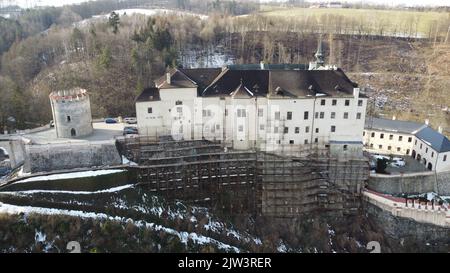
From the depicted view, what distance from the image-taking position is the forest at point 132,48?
53.1 metres

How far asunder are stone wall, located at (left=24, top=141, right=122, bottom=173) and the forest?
13069 mm

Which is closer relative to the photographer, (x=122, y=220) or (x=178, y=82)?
(x=122, y=220)

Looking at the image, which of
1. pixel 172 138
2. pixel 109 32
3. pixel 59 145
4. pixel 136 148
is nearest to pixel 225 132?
pixel 172 138

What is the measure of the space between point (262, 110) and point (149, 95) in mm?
11717

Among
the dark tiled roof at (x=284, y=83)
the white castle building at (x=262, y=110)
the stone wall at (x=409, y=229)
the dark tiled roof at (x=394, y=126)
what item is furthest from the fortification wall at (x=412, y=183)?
the dark tiled roof at (x=284, y=83)

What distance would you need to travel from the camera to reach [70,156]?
3544 cm

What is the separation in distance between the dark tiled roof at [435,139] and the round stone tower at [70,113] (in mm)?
36543

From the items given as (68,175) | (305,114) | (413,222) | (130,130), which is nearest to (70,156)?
(68,175)

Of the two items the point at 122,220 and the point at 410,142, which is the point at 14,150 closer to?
the point at 122,220

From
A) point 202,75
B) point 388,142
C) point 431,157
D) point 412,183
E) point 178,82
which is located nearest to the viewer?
point 178,82

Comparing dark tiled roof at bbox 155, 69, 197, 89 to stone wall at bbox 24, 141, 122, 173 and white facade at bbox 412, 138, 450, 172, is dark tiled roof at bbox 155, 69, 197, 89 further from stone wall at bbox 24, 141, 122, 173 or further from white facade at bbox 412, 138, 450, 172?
white facade at bbox 412, 138, 450, 172

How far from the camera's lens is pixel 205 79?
39.2 m

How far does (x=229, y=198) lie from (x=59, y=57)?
52011 mm

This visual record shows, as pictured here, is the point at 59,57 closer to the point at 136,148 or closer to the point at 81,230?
the point at 136,148
